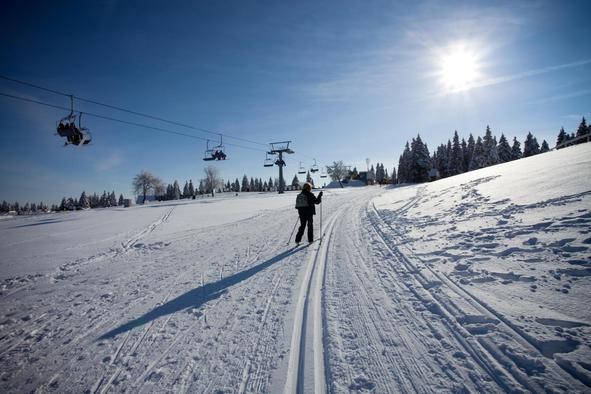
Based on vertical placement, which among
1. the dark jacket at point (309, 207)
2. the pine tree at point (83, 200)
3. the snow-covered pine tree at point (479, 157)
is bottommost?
the dark jacket at point (309, 207)

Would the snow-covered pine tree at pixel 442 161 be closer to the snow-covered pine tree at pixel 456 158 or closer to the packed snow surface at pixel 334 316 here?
the snow-covered pine tree at pixel 456 158

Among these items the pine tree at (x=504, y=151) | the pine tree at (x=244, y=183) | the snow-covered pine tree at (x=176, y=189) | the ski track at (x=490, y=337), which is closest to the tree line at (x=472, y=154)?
the pine tree at (x=504, y=151)

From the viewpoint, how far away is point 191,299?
4637 mm

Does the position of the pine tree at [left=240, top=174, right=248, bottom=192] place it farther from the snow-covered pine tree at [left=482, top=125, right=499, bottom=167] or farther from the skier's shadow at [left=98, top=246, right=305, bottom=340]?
the skier's shadow at [left=98, top=246, right=305, bottom=340]

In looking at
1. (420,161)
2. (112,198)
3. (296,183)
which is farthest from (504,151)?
(112,198)

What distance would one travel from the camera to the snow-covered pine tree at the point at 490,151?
5519 centimetres

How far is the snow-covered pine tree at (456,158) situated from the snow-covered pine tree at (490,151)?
10.2 meters

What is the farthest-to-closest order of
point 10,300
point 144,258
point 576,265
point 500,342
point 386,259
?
point 144,258 → point 386,259 → point 10,300 → point 576,265 → point 500,342

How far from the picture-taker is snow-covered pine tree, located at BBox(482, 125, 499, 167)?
55.2 m

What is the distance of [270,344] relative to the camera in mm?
3158

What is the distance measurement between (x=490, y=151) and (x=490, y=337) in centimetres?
6942

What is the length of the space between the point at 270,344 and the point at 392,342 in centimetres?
157

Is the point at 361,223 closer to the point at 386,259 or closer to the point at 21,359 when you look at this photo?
the point at 386,259

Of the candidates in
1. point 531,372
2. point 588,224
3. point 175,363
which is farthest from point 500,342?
point 588,224
